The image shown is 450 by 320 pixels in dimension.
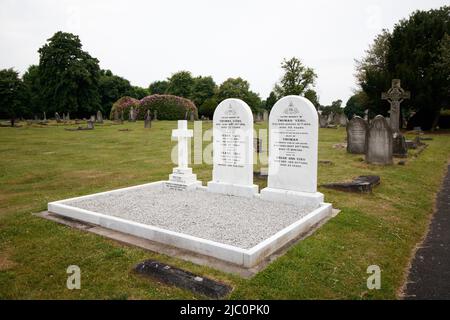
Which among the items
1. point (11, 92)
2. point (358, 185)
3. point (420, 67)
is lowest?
point (358, 185)

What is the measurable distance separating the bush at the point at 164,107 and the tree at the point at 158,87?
41.4 m

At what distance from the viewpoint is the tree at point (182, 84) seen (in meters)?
68.1

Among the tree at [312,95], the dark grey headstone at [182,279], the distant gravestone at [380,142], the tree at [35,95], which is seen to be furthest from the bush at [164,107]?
the dark grey headstone at [182,279]

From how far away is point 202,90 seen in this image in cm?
6862

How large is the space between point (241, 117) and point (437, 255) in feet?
16.7

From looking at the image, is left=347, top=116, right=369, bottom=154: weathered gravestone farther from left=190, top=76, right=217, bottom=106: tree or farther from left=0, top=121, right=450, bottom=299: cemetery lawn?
left=190, top=76, right=217, bottom=106: tree

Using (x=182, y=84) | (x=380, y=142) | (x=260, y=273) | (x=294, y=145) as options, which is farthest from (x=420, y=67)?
(x=182, y=84)

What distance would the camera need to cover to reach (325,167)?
1212cm

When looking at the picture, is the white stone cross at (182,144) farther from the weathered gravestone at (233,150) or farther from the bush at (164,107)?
the bush at (164,107)

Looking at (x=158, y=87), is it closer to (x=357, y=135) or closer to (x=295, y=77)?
(x=295, y=77)

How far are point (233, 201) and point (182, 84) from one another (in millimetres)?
63134

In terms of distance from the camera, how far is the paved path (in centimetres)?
406
